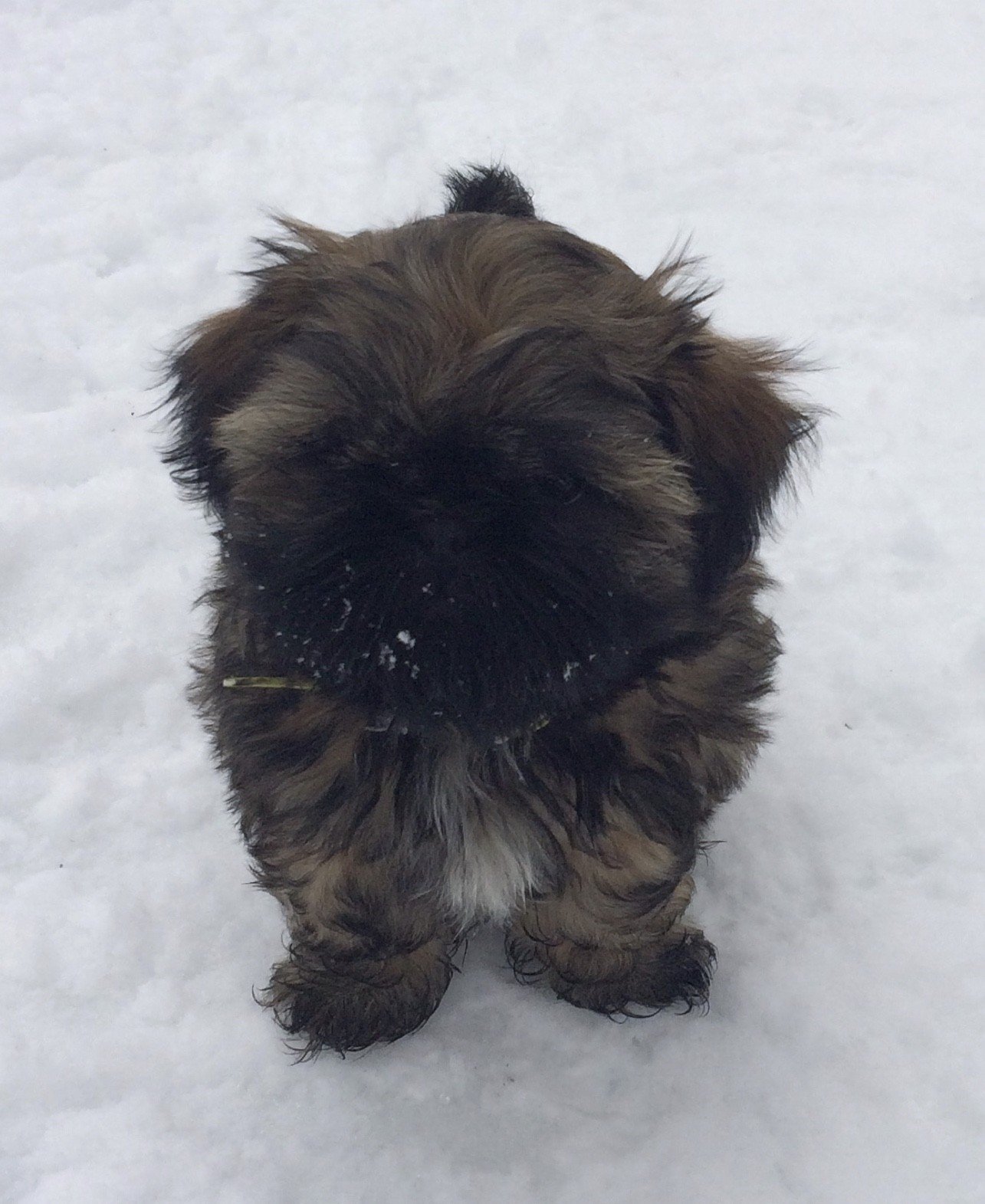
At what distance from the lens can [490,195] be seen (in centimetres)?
207

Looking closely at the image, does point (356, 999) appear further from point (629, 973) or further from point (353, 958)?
point (629, 973)

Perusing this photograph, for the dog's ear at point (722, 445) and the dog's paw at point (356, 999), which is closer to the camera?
the dog's ear at point (722, 445)

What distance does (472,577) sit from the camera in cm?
137

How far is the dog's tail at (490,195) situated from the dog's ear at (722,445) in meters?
0.48

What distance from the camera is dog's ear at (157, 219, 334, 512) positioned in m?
1.70

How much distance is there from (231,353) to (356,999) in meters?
1.32

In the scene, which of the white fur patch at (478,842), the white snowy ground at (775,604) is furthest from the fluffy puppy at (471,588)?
the white snowy ground at (775,604)

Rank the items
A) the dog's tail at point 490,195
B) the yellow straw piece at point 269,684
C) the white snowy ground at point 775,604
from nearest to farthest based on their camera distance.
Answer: the yellow straw piece at point 269,684 < the dog's tail at point 490,195 < the white snowy ground at point 775,604

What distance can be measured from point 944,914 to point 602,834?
1.06 m

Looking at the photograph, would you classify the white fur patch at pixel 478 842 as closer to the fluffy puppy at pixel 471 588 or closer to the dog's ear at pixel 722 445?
the fluffy puppy at pixel 471 588

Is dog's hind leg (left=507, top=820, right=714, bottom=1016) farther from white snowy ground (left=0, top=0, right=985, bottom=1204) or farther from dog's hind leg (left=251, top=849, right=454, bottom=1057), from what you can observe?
dog's hind leg (left=251, top=849, right=454, bottom=1057)

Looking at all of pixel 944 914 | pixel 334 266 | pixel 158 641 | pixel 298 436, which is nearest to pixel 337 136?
pixel 158 641

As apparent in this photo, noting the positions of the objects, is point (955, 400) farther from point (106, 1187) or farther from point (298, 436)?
point (106, 1187)

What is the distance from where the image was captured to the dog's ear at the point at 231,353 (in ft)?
5.57
